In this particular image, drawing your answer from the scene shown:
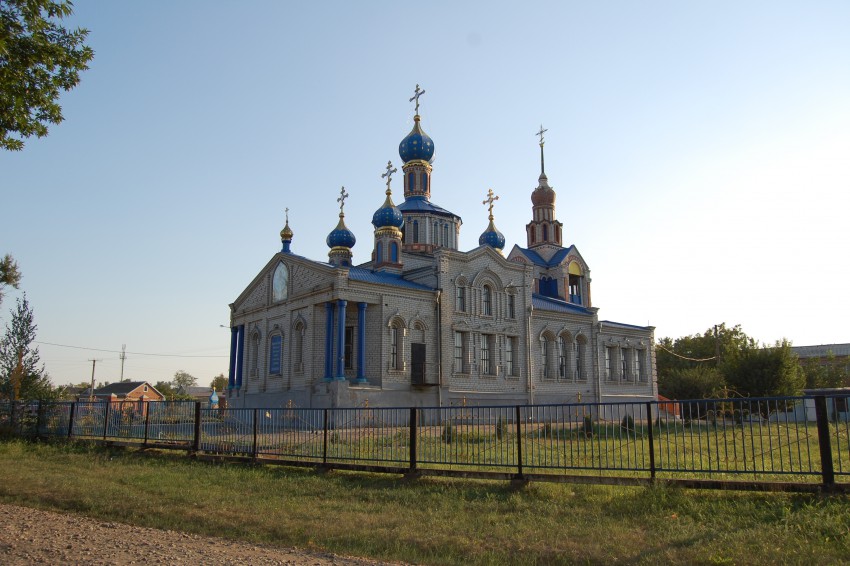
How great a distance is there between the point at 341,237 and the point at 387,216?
10.2 feet

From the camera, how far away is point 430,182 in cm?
3800

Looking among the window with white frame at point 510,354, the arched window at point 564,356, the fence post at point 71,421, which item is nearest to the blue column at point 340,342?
the window with white frame at point 510,354

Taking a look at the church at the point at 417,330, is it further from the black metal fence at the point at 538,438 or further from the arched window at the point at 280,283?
the black metal fence at the point at 538,438

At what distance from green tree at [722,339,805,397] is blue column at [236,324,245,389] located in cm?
2665

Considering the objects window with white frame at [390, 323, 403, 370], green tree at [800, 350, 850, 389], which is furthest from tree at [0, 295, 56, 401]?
green tree at [800, 350, 850, 389]

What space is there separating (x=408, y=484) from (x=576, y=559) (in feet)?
14.7

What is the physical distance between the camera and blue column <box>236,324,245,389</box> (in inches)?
1283

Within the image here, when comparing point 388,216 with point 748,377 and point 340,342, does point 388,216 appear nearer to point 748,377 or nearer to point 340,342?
point 340,342

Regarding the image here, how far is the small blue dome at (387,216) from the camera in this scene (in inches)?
1270

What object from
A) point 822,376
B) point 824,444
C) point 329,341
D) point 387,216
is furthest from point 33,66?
point 822,376

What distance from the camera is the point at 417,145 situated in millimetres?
37000

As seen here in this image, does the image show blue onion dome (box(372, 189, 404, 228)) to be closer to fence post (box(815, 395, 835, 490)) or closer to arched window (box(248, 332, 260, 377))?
arched window (box(248, 332, 260, 377))

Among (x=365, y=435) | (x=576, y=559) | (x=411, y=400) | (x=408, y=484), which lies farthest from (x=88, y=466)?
(x=411, y=400)

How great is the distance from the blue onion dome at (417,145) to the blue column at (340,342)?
13.6 metres
